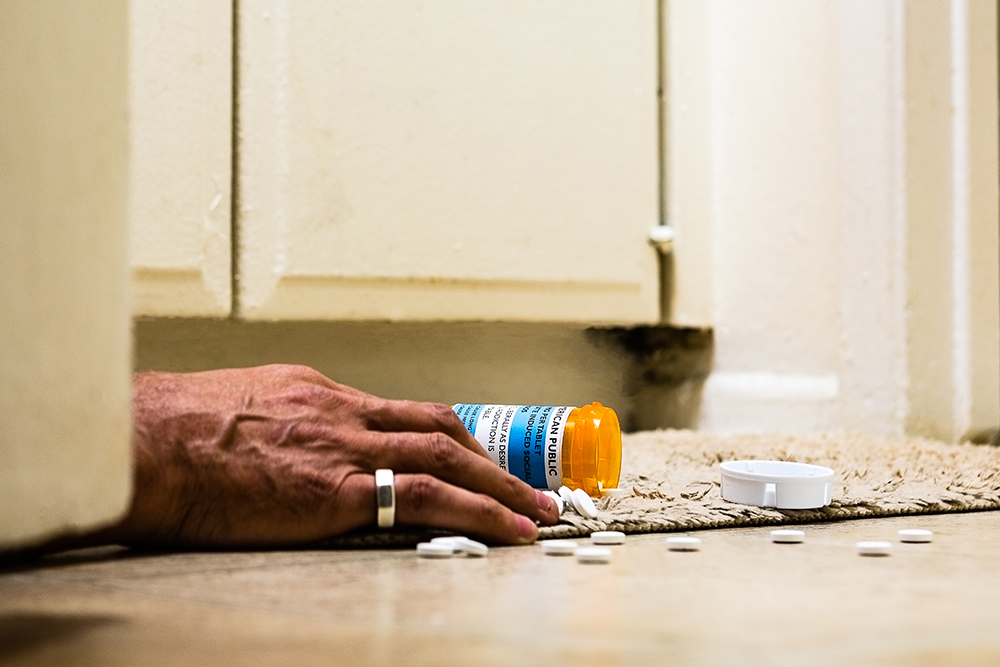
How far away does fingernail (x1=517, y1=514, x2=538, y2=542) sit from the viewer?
0.67m

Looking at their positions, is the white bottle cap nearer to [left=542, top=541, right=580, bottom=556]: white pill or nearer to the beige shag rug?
the beige shag rug

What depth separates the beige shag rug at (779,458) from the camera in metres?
0.76

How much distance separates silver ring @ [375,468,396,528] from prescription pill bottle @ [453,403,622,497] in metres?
0.19

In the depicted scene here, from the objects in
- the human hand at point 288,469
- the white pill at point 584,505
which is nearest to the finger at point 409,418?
the human hand at point 288,469

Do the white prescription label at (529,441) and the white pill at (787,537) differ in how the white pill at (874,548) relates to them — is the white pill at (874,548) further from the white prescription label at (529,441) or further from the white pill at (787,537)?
the white prescription label at (529,441)

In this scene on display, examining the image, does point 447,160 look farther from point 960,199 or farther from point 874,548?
point 874,548

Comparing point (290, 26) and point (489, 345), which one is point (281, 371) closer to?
point (290, 26)

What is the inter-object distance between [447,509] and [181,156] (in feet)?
2.55

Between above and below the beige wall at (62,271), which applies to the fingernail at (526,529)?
below

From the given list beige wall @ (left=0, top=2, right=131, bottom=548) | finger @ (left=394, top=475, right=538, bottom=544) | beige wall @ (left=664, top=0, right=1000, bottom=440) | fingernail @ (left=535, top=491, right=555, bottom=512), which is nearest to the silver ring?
finger @ (left=394, top=475, right=538, bottom=544)

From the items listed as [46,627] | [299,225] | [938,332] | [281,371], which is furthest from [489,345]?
[46,627]

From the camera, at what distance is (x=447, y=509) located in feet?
2.14

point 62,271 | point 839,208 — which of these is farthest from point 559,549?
point 839,208

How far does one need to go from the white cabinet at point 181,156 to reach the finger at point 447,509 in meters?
0.70
